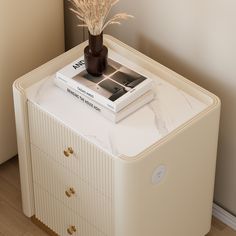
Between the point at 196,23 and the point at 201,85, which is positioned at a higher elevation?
the point at 196,23

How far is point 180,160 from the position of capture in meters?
2.27

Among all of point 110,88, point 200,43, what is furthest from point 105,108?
point 200,43

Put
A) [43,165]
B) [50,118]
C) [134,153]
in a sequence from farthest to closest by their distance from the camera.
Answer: [43,165], [50,118], [134,153]

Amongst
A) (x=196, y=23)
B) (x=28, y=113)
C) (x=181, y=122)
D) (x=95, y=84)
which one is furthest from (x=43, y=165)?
(x=196, y=23)

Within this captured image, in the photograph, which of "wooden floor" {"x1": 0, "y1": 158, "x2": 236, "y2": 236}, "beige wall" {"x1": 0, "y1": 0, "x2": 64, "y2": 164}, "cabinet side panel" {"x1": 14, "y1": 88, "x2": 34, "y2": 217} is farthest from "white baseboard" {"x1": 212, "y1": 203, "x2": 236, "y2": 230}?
"beige wall" {"x1": 0, "y1": 0, "x2": 64, "y2": 164}

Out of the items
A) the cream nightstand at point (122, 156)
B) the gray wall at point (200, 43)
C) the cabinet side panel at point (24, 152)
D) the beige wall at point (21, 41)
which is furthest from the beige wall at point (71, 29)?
the cabinet side panel at point (24, 152)

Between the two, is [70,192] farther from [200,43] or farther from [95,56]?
[200,43]

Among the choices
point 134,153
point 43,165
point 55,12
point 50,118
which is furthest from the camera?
point 55,12

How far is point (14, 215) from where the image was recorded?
273 cm

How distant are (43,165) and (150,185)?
0.42 m

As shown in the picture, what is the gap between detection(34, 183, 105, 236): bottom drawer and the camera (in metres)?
2.45

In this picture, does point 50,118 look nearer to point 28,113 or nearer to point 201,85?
point 28,113

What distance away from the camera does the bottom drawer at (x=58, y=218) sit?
96.3 inches

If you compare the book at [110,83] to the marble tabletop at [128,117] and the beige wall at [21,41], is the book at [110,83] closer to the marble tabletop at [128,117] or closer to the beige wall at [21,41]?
the marble tabletop at [128,117]
